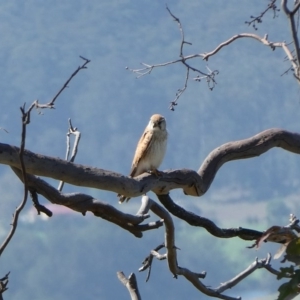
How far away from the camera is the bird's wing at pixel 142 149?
19.3 feet

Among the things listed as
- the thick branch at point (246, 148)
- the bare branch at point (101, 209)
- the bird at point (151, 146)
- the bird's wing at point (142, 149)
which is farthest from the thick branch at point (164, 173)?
the bird's wing at point (142, 149)

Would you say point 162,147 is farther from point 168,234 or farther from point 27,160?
point 27,160

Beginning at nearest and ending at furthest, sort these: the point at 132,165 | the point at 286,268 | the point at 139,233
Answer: the point at 286,268 < the point at 139,233 < the point at 132,165

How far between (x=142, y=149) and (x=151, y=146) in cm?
8

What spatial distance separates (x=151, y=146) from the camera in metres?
6.11

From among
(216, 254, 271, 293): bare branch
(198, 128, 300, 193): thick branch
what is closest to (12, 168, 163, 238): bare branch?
(198, 128, 300, 193): thick branch

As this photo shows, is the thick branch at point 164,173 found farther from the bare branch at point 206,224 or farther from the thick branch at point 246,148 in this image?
the bare branch at point 206,224

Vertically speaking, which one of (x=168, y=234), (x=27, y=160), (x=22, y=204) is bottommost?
(x=22, y=204)

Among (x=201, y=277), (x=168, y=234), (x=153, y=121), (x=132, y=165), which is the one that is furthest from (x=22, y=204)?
(x=153, y=121)

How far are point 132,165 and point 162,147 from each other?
1.20 ft

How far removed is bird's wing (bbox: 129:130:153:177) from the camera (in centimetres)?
588

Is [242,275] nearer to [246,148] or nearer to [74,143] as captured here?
[246,148]

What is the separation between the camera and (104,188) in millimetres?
3811

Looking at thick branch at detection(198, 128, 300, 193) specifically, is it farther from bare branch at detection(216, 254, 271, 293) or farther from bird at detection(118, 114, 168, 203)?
bird at detection(118, 114, 168, 203)
